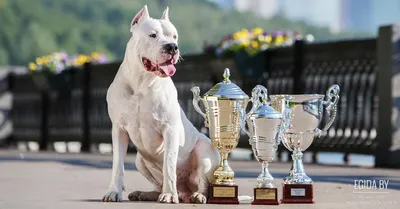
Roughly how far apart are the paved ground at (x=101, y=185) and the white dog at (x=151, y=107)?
0.90 feet

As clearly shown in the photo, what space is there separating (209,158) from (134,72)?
750mm

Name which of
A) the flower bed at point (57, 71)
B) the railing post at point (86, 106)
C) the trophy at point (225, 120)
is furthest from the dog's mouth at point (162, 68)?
the flower bed at point (57, 71)

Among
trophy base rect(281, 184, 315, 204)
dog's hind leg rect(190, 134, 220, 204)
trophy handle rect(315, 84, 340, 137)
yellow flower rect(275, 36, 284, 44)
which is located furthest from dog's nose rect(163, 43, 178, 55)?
yellow flower rect(275, 36, 284, 44)

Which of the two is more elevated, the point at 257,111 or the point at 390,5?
the point at 390,5

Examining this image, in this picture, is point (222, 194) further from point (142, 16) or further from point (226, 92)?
point (142, 16)

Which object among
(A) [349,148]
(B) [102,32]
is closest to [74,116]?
(A) [349,148]

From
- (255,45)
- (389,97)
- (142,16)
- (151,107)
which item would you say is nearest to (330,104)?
(151,107)

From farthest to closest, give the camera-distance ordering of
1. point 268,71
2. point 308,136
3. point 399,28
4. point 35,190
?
point 268,71
point 399,28
point 35,190
point 308,136

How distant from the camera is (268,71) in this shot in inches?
563

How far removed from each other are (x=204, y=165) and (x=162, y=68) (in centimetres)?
74

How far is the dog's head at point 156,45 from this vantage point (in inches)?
233

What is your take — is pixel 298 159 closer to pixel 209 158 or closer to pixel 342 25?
pixel 209 158

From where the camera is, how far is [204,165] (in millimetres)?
6309

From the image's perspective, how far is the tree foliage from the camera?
43.2m
